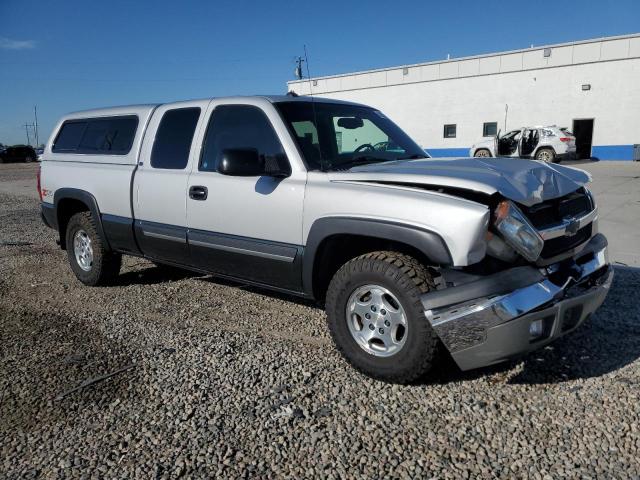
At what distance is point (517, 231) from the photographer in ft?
9.64

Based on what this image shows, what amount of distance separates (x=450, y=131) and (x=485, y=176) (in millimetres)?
30619

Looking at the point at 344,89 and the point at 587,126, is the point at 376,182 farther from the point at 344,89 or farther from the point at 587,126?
the point at 344,89

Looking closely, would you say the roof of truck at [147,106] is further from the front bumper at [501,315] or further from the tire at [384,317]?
the front bumper at [501,315]

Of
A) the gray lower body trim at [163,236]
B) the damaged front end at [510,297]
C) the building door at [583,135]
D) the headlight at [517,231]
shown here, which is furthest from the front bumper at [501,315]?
the building door at [583,135]

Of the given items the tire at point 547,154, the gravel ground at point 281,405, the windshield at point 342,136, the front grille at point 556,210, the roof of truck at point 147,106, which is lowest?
the tire at point 547,154

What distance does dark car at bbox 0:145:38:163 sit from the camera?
4647cm

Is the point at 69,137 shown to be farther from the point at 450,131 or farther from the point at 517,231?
the point at 450,131

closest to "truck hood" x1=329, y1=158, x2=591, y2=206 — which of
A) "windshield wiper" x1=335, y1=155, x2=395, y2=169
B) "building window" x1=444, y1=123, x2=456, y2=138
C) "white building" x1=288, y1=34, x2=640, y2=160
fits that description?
"windshield wiper" x1=335, y1=155, x2=395, y2=169

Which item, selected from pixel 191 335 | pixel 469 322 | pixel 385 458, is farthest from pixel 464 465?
pixel 191 335

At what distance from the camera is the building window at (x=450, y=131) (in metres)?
A: 32.1

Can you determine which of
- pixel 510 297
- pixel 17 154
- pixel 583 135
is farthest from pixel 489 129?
pixel 17 154

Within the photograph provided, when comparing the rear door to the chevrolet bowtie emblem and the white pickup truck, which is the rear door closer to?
the white pickup truck

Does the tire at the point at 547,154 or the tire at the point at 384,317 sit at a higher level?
the tire at the point at 384,317

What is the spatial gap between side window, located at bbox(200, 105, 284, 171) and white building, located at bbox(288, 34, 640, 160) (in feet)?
77.2
